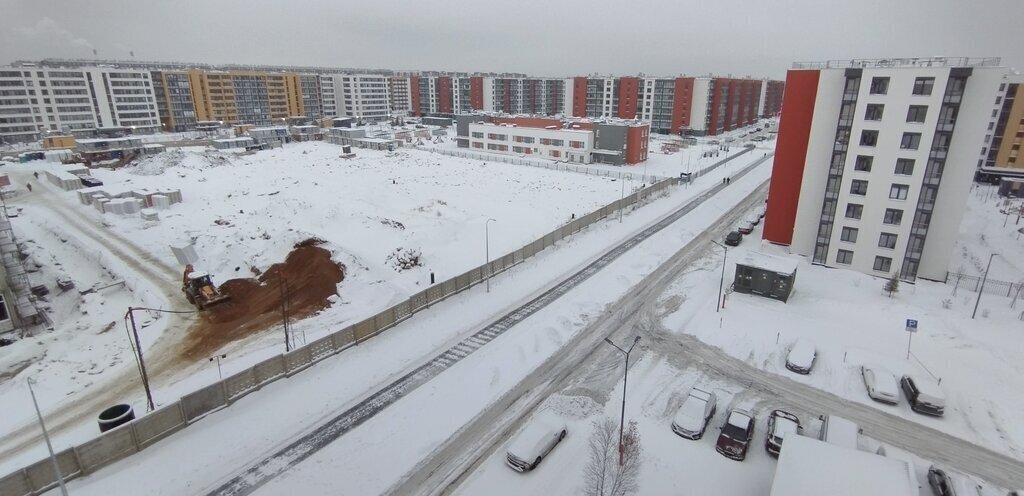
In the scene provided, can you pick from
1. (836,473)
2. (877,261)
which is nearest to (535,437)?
(836,473)

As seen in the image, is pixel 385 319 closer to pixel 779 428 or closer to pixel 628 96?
pixel 779 428

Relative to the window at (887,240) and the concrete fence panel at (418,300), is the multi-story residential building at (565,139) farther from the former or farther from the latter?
the concrete fence panel at (418,300)

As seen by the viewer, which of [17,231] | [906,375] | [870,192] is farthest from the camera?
[17,231]

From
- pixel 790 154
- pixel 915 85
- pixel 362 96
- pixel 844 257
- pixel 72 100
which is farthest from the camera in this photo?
pixel 362 96

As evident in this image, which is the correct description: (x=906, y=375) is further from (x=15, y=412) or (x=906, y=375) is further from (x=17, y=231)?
(x=17, y=231)

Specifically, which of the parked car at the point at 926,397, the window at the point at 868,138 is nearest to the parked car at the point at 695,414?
the parked car at the point at 926,397

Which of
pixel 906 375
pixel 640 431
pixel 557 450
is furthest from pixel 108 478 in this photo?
pixel 906 375
